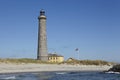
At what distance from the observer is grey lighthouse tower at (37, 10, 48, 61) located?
6675 centimetres

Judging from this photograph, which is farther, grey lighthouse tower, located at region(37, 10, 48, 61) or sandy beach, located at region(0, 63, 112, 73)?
grey lighthouse tower, located at region(37, 10, 48, 61)

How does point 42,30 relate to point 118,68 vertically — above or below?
above

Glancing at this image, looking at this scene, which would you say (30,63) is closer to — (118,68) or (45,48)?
(45,48)

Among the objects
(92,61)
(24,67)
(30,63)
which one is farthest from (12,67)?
(92,61)

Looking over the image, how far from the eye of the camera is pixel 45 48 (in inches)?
2643

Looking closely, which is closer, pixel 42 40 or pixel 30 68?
pixel 30 68

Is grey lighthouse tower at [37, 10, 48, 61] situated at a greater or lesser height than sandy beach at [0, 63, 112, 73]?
greater

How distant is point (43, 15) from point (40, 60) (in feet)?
33.2

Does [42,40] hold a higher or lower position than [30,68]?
higher

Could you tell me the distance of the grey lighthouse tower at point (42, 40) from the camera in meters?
66.8

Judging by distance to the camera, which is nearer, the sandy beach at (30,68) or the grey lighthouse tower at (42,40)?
the sandy beach at (30,68)

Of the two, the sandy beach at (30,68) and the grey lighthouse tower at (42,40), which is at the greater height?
the grey lighthouse tower at (42,40)

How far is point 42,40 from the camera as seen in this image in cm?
6725

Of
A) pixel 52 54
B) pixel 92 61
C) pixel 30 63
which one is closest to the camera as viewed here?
pixel 30 63
